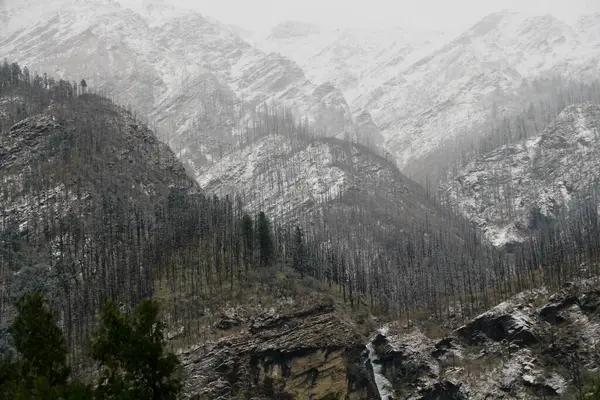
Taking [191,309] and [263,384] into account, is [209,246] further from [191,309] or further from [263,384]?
[263,384]

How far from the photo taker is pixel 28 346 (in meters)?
46.6

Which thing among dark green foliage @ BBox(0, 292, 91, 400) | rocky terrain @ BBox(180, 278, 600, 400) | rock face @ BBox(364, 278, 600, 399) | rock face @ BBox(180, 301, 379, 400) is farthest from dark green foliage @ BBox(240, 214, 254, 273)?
dark green foliage @ BBox(0, 292, 91, 400)

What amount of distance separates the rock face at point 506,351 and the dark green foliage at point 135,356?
137241 millimetres

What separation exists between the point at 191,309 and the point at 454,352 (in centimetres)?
6842

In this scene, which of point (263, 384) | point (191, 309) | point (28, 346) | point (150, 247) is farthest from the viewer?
point (150, 247)

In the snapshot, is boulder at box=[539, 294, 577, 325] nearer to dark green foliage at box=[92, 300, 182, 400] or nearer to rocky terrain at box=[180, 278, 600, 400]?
rocky terrain at box=[180, 278, 600, 400]

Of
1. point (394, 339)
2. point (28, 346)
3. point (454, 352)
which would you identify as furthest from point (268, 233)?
point (28, 346)

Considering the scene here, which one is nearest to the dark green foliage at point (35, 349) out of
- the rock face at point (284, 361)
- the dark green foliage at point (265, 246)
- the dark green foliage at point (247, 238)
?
the rock face at point (284, 361)

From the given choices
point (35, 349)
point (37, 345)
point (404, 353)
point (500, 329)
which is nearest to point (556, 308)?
point (500, 329)

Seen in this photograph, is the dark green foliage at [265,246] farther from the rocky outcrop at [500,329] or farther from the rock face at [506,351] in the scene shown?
the rocky outcrop at [500,329]

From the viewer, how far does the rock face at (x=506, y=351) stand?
164875mm

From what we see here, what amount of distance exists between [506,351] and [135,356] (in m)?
151

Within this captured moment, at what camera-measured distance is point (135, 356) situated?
41.0 metres

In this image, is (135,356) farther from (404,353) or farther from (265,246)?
(265,246)
